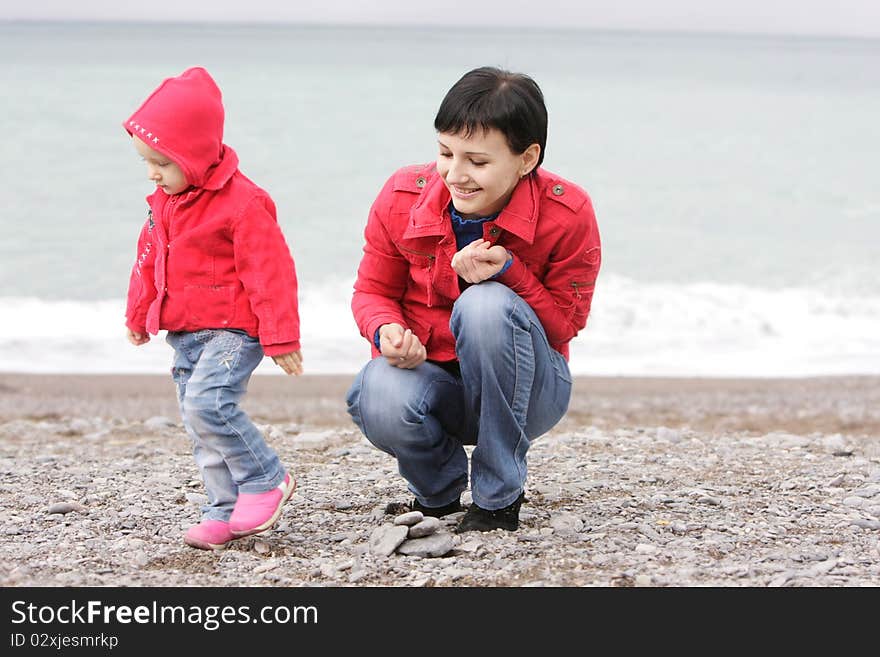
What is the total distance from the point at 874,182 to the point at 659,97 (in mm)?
11680

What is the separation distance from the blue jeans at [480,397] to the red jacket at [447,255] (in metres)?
0.08

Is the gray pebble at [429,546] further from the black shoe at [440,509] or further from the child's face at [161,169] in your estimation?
the child's face at [161,169]

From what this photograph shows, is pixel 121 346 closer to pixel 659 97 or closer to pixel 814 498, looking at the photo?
pixel 814 498

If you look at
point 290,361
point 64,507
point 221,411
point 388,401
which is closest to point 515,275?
point 388,401

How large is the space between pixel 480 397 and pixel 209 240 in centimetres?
93

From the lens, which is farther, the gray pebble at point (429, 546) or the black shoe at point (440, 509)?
the black shoe at point (440, 509)

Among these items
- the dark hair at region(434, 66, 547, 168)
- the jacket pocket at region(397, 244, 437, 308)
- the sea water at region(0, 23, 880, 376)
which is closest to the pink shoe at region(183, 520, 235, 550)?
the jacket pocket at region(397, 244, 437, 308)

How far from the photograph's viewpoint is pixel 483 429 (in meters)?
3.33

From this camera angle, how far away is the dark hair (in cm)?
304

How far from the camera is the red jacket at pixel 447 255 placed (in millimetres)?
3221

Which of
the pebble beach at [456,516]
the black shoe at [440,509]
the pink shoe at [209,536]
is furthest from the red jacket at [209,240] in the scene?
the black shoe at [440,509]

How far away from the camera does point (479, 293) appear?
10.5 feet

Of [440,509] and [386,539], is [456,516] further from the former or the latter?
[386,539]
